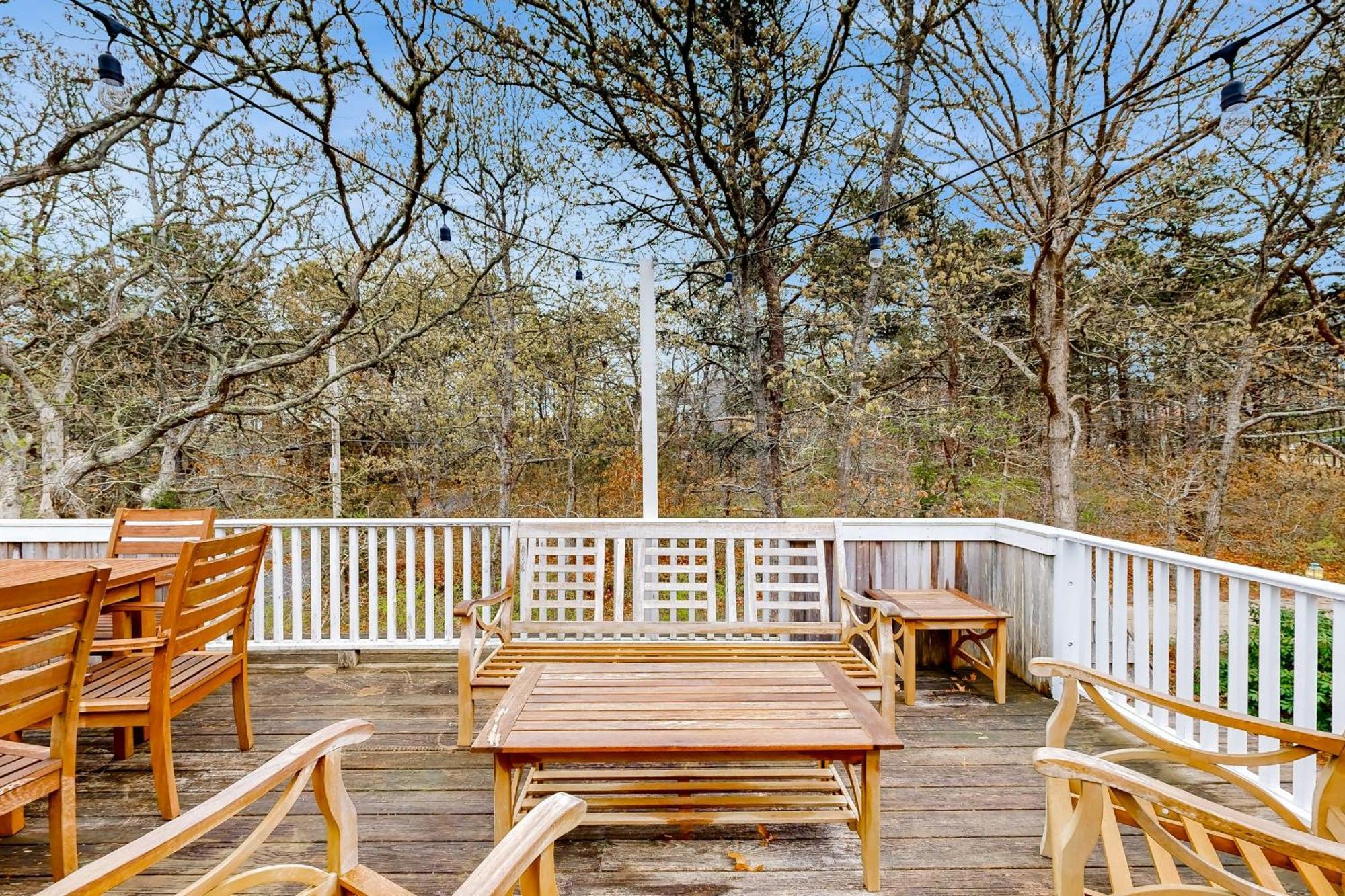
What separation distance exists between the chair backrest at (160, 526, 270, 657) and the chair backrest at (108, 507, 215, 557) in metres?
0.89

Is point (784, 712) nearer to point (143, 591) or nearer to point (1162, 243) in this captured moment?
point (143, 591)

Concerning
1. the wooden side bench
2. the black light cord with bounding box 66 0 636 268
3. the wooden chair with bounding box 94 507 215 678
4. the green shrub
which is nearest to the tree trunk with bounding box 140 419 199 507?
the black light cord with bounding box 66 0 636 268

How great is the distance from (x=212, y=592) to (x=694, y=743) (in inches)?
74.7

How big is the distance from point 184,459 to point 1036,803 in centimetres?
855

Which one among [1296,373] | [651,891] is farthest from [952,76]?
[651,891]

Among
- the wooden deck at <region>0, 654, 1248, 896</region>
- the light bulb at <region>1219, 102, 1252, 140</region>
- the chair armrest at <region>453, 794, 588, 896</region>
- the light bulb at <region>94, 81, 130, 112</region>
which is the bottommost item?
the wooden deck at <region>0, 654, 1248, 896</region>

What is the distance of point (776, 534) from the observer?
10.3 feet

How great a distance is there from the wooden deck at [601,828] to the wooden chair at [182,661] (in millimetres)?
213

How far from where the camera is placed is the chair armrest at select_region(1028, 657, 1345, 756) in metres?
1.25

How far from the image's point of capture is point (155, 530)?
3119mm

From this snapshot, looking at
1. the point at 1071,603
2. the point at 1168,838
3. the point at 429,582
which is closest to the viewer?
the point at 1168,838

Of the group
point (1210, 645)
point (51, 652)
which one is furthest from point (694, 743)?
point (1210, 645)

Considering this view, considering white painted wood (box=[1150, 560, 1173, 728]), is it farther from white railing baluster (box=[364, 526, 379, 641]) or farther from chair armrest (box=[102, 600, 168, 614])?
chair armrest (box=[102, 600, 168, 614])

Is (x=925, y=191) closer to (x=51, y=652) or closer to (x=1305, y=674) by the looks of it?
(x=1305, y=674)
